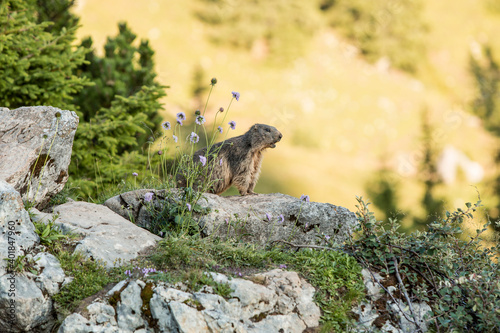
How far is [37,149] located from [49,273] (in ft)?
5.12

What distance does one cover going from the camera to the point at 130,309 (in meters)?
4.07

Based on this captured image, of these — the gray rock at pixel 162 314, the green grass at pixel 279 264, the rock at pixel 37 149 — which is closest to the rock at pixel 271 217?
the green grass at pixel 279 264

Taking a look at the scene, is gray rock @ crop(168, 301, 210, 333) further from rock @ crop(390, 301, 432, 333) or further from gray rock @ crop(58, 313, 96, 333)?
rock @ crop(390, 301, 432, 333)

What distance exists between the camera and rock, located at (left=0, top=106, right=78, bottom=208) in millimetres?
5168

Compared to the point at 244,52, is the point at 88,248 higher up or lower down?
lower down

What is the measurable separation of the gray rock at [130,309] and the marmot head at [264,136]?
3251 mm

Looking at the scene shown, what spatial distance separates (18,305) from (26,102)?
528 centimetres

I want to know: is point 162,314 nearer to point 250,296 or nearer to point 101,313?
point 101,313

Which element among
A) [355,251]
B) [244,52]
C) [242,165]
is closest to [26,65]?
[242,165]

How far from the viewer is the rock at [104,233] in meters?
4.65

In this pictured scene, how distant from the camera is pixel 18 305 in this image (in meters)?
4.05

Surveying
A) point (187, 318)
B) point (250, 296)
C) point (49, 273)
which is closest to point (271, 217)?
point (250, 296)

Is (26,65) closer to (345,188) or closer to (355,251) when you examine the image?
(355,251)

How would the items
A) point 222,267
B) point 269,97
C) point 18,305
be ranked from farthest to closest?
point 269,97 → point 222,267 → point 18,305
